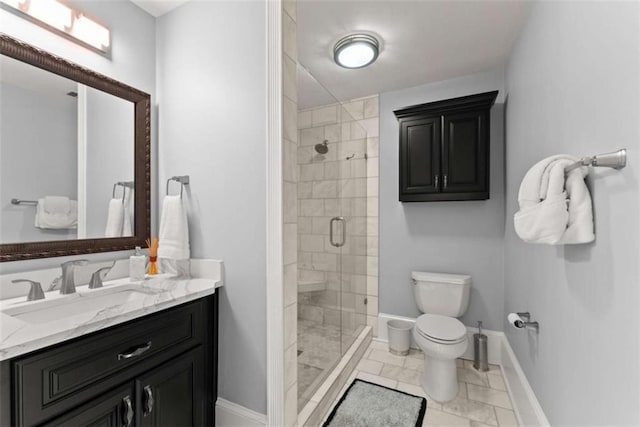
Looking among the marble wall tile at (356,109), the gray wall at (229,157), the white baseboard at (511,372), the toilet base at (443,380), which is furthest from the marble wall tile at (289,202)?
the marble wall tile at (356,109)

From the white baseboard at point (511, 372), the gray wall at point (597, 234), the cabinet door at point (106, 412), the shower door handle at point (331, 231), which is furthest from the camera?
the shower door handle at point (331, 231)

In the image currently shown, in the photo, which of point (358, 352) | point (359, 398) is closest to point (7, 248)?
point (359, 398)

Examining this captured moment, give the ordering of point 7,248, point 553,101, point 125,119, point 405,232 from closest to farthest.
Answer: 1. point 7,248
2. point 553,101
3. point 125,119
4. point 405,232

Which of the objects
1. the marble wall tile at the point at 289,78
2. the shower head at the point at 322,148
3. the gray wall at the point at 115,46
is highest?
the gray wall at the point at 115,46

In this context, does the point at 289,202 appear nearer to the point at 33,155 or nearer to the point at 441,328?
the point at 33,155

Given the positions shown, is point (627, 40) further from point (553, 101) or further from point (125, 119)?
point (125, 119)

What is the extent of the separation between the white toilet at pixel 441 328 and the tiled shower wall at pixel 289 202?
971mm

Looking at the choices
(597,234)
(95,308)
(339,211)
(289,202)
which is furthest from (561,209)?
(95,308)

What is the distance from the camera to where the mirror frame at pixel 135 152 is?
122cm

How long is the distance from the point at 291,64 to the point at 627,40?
1.23 m

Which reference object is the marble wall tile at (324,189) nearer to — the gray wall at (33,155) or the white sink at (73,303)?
the white sink at (73,303)

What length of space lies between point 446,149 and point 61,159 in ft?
8.25

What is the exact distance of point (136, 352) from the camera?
109cm

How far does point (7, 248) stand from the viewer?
118cm
